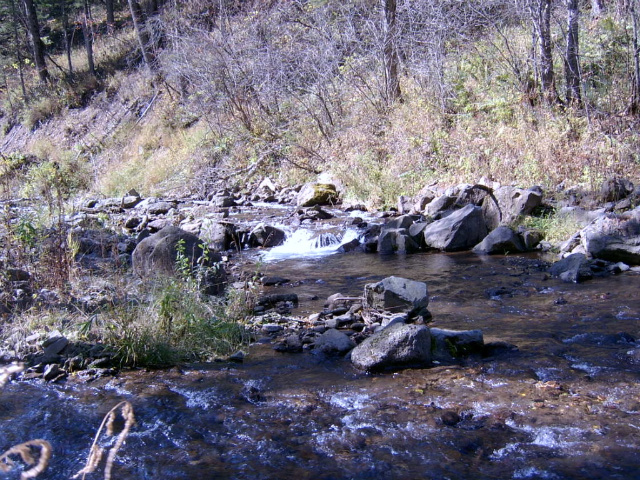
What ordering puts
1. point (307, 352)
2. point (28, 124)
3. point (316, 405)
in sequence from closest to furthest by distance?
point (316, 405) → point (307, 352) → point (28, 124)

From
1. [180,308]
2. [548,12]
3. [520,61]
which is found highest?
[548,12]

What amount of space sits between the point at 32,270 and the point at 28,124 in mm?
27203

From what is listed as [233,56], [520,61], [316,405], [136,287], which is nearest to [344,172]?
[520,61]

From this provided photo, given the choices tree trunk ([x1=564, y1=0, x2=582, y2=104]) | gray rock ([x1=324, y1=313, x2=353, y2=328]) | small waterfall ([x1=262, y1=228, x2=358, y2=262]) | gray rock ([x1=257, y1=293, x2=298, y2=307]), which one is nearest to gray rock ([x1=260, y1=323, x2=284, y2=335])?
gray rock ([x1=324, y1=313, x2=353, y2=328])

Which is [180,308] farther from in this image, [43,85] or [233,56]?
[43,85]

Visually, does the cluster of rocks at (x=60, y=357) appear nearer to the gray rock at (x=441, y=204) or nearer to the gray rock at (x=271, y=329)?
the gray rock at (x=271, y=329)

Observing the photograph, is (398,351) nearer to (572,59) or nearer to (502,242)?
(502,242)

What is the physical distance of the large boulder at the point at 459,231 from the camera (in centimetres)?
1059

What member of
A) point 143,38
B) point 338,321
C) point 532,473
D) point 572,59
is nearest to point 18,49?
point 143,38

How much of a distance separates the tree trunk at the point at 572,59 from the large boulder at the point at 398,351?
10.7m

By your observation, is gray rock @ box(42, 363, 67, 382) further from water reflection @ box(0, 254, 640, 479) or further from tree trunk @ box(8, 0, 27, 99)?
tree trunk @ box(8, 0, 27, 99)

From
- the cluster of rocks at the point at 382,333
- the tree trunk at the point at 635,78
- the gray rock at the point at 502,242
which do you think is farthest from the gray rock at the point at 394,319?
the tree trunk at the point at 635,78

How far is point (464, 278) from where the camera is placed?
8.59m

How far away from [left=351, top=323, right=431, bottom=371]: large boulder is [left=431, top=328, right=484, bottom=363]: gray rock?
0.17 metres
